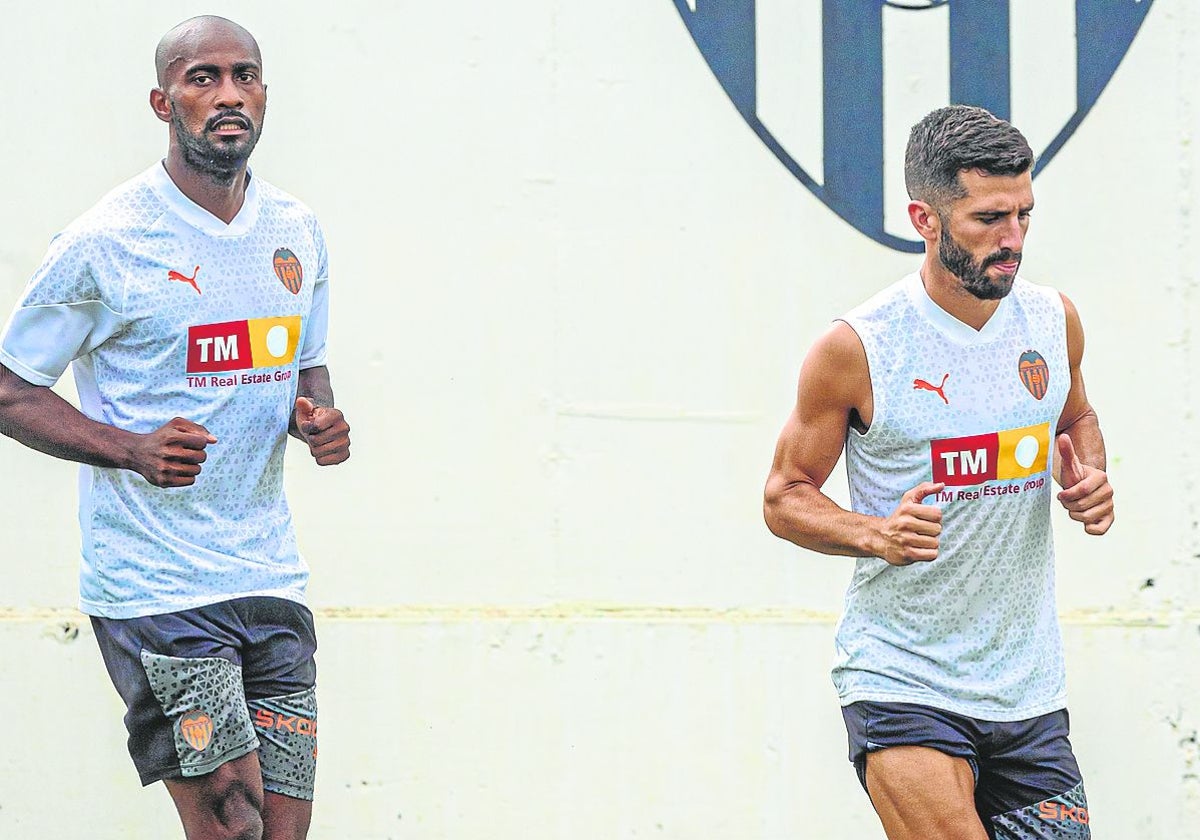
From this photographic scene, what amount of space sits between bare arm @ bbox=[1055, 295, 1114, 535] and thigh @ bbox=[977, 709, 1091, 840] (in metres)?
0.42

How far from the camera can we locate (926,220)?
352 centimetres

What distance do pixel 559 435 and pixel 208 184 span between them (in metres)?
1.47

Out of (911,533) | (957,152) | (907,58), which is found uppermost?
(907,58)

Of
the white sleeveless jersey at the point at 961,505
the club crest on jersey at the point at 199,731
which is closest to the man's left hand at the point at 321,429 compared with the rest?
the club crest on jersey at the point at 199,731

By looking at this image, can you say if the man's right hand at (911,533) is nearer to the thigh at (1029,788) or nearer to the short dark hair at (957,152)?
the thigh at (1029,788)

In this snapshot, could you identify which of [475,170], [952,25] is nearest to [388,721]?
[475,170]

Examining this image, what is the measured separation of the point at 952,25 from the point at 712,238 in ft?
2.80

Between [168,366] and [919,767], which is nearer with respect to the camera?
[919,767]

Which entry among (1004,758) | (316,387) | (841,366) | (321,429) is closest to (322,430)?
(321,429)

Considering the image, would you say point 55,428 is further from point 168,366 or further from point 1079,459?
point 1079,459

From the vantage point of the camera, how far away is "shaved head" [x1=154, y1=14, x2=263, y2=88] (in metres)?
3.74

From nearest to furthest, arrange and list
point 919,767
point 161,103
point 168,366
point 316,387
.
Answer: point 919,767, point 168,366, point 161,103, point 316,387

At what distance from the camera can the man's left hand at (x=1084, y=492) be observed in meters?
3.37

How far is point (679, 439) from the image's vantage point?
16.2 ft
